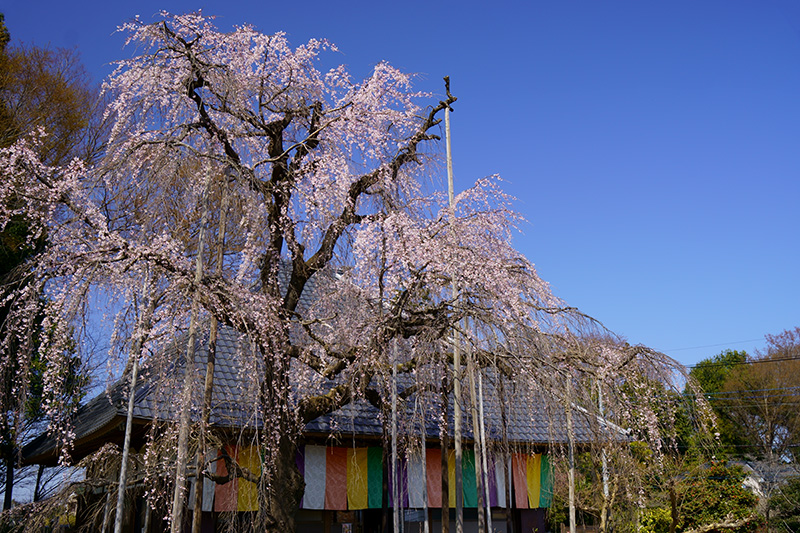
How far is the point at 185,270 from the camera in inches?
243

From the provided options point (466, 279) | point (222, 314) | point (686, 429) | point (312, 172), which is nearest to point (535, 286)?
point (466, 279)

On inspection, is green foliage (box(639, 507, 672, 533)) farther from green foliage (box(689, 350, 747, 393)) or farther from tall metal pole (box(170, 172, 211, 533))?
green foliage (box(689, 350, 747, 393))

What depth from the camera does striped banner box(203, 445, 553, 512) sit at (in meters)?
8.56

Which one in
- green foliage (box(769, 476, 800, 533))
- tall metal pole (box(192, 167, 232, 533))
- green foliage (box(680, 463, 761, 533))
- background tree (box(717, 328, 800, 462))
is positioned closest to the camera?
tall metal pole (box(192, 167, 232, 533))

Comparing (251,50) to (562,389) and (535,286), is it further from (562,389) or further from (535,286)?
(562,389)

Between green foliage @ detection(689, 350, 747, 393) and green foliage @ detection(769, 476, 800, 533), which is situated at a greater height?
green foliage @ detection(689, 350, 747, 393)

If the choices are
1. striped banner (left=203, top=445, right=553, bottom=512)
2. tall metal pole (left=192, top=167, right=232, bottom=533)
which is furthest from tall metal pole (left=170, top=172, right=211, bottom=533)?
striped banner (left=203, top=445, right=553, bottom=512)

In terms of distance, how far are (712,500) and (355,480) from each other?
346 inches

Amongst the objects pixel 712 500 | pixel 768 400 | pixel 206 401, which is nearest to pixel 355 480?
pixel 206 401

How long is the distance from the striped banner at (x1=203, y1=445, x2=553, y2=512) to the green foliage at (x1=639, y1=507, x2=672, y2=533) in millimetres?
3390

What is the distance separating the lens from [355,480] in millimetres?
9828

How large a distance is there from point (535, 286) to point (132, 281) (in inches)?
181

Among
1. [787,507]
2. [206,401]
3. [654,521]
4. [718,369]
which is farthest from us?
[718,369]

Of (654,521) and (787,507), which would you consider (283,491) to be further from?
(787,507)
